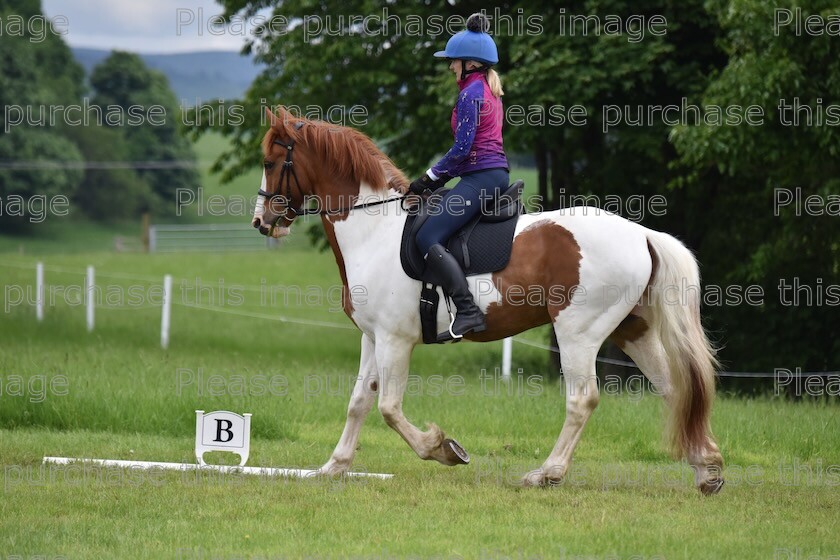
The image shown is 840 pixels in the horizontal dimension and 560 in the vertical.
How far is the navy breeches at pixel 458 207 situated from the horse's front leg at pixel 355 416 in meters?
0.98

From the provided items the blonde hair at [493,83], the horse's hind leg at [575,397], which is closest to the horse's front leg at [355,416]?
the horse's hind leg at [575,397]

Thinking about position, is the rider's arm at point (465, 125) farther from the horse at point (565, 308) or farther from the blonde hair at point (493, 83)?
the horse at point (565, 308)

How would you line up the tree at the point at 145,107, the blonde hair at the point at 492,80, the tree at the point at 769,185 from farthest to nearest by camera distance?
the tree at the point at 145,107 → the tree at the point at 769,185 → the blonde hair at the point at 492,80

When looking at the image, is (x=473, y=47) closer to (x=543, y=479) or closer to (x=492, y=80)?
(x=492, y=80)

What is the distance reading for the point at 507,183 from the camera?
25.2 feet

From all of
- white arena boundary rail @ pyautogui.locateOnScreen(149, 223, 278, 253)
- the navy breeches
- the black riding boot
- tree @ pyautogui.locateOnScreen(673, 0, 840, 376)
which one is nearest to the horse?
the black riding boot

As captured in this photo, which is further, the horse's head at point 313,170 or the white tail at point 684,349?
the horse's head at point 313,170

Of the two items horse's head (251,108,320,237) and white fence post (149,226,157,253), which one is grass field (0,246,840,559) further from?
white fence post (149,226,157,253)

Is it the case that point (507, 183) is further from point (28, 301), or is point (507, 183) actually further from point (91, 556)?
point (28, 301)

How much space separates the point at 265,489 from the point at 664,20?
10.1 meters

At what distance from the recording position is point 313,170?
26.1 ft

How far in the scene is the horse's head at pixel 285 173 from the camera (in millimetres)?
7871

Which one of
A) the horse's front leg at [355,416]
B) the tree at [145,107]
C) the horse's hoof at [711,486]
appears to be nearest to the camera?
the horse's hoof at [711,486]

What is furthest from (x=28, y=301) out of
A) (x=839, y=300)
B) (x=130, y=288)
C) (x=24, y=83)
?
(x=24, y=83)
